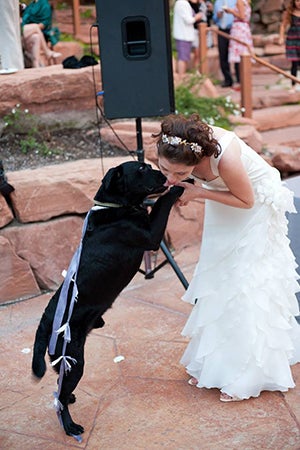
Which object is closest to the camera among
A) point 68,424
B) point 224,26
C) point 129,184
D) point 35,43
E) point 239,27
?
point 129,184

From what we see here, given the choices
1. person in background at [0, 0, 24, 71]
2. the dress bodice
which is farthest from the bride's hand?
person in background at [0, 0, 24, 71]

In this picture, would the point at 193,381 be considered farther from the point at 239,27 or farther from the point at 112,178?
the point at 239,27

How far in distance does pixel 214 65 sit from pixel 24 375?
8849 millimetres

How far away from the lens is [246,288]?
3.19 meters

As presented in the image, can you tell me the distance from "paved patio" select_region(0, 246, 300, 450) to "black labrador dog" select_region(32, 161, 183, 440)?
0.33 m

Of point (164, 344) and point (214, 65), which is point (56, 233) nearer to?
point (164, 344)

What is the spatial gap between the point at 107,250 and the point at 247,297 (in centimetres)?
75

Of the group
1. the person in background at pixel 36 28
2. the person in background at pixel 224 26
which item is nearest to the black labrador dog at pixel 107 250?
the person in background at pixel 36 28

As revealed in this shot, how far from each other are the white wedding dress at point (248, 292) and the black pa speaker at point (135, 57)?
1452 millimetres

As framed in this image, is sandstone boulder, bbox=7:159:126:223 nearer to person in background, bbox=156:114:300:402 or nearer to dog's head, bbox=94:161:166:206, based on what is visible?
person in background, bbox=156:114:300:402

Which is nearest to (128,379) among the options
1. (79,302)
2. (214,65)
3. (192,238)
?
(79,302)

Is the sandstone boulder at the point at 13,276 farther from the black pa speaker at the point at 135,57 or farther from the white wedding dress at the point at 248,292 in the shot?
the white wedding dress at the point at 248,292

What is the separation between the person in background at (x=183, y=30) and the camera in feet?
30.2

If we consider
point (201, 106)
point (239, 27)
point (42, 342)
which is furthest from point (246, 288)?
point (239, 27)
